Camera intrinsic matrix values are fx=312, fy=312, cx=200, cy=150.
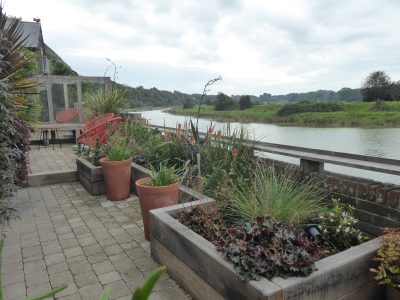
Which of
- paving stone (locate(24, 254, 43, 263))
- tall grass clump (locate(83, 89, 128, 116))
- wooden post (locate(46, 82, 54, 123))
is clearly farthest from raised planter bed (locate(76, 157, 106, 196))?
wooden post (locate(46, 82, 54, 123))

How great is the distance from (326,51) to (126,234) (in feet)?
33.7

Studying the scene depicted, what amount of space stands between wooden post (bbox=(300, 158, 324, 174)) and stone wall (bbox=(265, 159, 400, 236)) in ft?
0.26

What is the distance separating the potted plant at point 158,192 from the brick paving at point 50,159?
3.43 meters

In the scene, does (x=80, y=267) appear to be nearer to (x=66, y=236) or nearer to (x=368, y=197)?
(x=66, y=236)

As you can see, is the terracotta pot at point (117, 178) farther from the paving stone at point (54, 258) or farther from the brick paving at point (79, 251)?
the paving stone at point (54, 258)

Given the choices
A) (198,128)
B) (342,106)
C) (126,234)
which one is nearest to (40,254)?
(126,234)

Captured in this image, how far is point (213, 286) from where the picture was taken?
72.6 inches

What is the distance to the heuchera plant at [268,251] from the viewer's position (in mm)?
1621

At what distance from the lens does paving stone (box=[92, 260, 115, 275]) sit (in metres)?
2.43

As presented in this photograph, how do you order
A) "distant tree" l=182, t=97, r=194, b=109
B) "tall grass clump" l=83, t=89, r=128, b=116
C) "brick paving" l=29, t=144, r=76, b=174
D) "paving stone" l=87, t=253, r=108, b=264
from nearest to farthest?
"paving stone" l=87, t=253, r=108, b=264
"distant tree" l=182, t=97, r=194, b=109
"brick paving" l=29, t=144, r=76, b=174
"tall grass clump" l=83, t=89, r=128, b=116

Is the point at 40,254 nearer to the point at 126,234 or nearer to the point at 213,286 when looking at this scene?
the point at 126,234

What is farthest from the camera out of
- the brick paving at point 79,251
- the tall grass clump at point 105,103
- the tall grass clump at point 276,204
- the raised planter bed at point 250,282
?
the tall grass clump at point 105,103

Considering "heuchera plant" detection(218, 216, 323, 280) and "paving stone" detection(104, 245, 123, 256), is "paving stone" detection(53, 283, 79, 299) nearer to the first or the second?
"paving stone" detection(104, 245, 123, 256)

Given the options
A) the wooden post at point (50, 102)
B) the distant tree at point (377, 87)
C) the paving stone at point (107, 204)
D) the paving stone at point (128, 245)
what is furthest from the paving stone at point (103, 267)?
the distant tree at point (377, 87)
